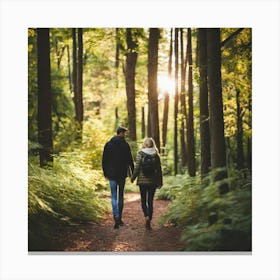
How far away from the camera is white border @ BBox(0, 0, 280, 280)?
6023mm

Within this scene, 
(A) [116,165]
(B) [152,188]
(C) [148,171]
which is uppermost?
(A) [116,165]

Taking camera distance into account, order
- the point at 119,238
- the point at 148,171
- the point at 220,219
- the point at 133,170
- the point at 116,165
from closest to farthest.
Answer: the point at 220,219, the point at 119,238, the point at 148,171, the point at 116,165, the point at 133,170

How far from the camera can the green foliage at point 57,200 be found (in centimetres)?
615

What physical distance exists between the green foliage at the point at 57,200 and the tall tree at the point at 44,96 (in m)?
0.43

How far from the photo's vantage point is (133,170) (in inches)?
290

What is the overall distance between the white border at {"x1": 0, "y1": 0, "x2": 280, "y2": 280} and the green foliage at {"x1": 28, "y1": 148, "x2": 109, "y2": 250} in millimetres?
160

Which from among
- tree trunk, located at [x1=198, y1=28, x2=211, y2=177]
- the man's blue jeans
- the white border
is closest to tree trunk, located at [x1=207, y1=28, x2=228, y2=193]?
the white border

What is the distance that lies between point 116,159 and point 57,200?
1.28 metres
